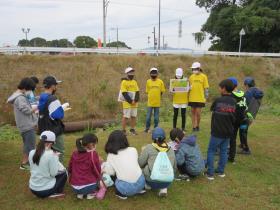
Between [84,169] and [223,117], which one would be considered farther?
[223,117]

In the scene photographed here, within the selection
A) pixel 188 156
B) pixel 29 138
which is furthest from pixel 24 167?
pixel 188 156

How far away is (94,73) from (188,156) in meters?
14.9

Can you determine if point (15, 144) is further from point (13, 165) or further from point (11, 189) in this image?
point (11, 189)

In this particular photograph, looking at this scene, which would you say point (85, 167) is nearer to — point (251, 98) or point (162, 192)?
point (162, 192)

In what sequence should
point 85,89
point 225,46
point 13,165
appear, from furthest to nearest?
point 225,46, point 85,89, point 13,165

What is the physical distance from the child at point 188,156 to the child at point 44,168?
2.05 meters

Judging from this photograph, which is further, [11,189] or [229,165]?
[229,165]

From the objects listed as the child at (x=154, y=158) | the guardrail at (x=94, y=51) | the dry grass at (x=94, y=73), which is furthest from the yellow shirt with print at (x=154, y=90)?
the guardrail at (x=94, y=51)

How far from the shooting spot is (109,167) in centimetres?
554

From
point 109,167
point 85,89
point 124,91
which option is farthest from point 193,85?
point 85,89

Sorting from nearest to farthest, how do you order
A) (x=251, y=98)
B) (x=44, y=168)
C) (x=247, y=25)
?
(x=44, y=168)
(x=251, y=98)
(x=247, y=25)

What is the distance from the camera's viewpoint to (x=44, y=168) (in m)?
5.30

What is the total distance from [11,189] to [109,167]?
1857 mm

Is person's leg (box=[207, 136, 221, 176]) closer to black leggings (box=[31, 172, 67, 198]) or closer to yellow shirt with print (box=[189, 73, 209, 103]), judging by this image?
black leggings (box=[31, 172, 67, 198])
